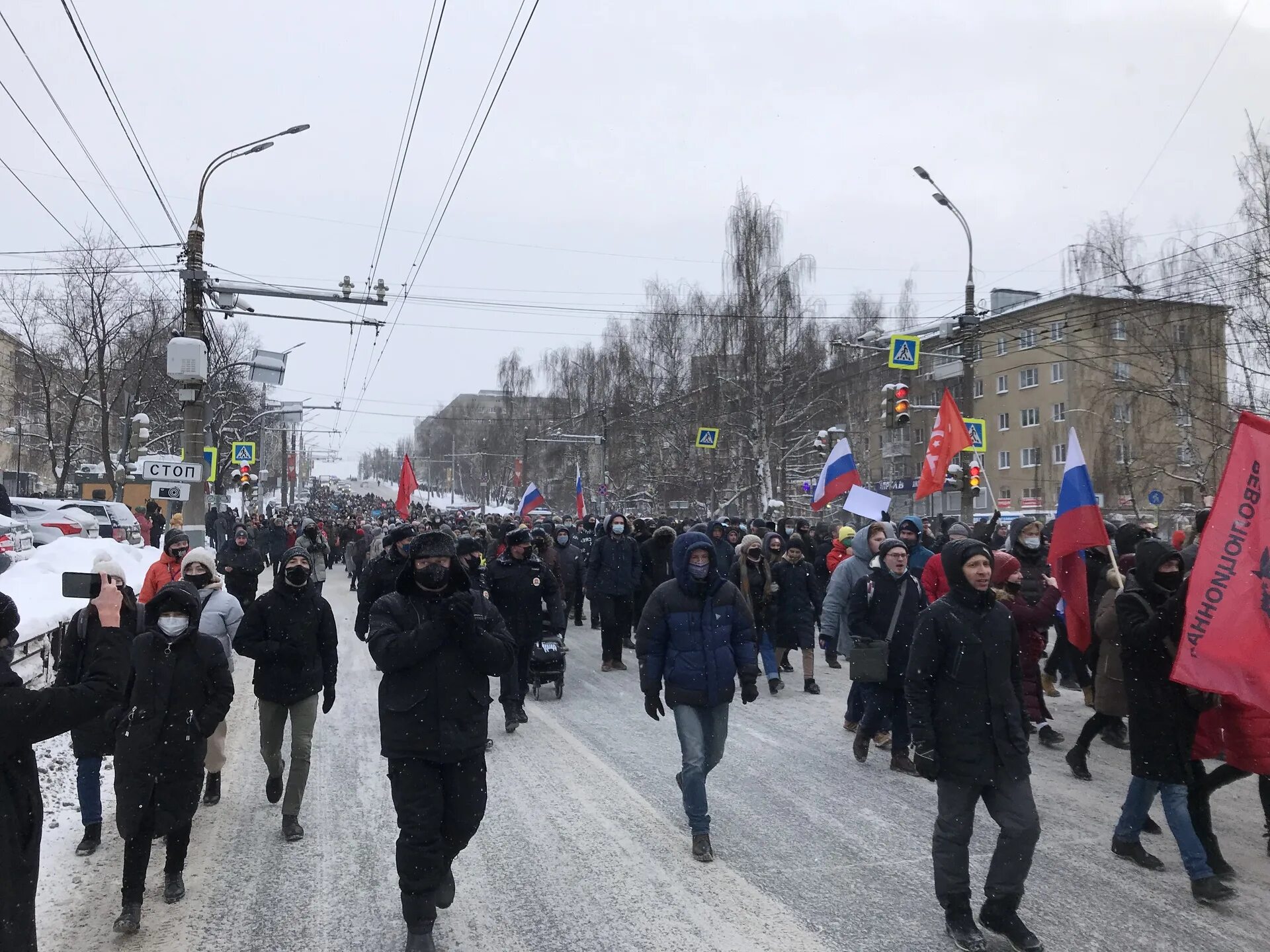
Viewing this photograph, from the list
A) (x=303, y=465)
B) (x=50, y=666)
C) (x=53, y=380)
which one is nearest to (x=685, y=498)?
(x=53, y=380)

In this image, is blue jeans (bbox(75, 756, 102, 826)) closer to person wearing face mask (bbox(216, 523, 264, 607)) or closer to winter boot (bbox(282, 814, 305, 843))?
winter boot (bbox(282, 814, 305, 843))

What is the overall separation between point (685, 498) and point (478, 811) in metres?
40.9

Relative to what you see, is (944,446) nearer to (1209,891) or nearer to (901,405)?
(901,405)

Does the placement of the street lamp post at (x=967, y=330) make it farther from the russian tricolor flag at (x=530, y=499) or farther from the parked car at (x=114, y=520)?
the parked car at (x=114, y=520)

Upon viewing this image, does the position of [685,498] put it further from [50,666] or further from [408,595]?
[408,595]

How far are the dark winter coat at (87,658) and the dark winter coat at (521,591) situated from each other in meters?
4.41

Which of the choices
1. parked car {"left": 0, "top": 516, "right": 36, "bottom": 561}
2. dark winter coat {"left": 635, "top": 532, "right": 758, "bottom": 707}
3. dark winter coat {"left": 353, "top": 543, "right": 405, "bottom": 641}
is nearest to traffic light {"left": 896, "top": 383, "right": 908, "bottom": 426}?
dark winter coat {"left": 353, "top": 543, "right": 405, "bottom": 641}

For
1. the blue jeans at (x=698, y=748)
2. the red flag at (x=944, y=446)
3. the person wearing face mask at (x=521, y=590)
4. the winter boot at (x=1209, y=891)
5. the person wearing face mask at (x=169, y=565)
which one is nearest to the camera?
the winter boot at (x=1209, y=891)

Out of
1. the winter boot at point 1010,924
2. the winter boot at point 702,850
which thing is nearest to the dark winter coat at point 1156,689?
the winter boot at point 1010,924

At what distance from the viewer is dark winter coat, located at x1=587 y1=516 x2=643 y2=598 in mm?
12562

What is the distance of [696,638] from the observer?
19.1 feet

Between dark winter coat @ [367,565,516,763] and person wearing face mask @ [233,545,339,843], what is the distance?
6.68 ft

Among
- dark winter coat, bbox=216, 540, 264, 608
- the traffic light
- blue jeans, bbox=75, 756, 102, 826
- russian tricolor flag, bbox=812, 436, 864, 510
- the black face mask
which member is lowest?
blue jeans, bbox=75, 756, 102, 826

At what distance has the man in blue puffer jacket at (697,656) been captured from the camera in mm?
5730
